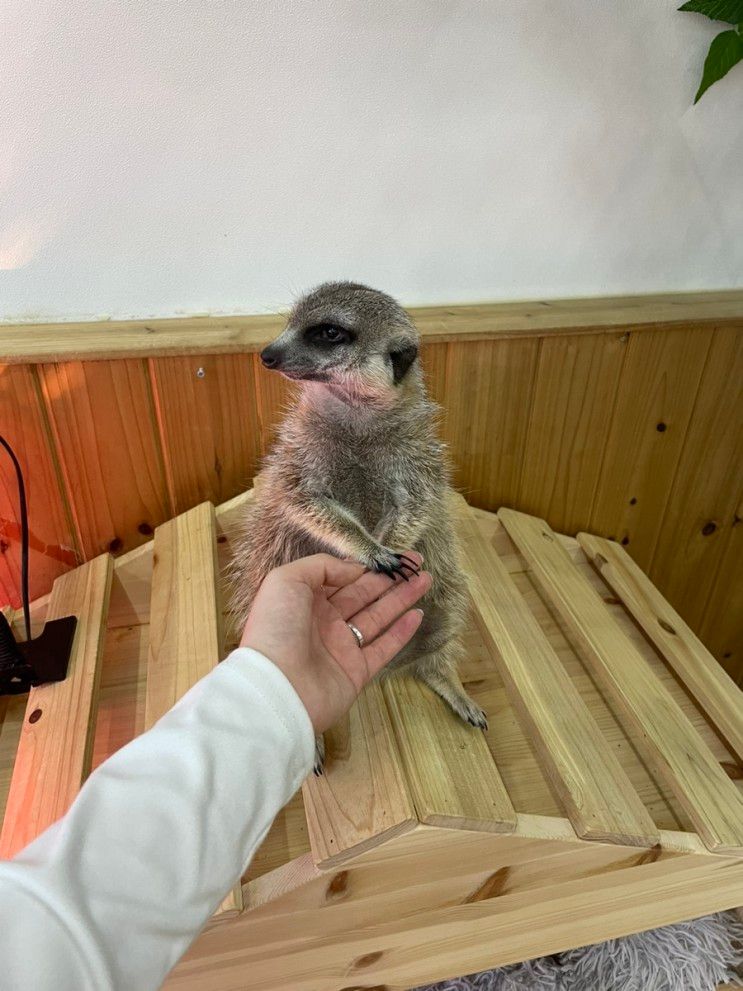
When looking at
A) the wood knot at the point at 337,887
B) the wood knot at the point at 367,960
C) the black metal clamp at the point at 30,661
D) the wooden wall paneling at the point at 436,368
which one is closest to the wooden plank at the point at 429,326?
the wooden wall paneling at the point at 436,368

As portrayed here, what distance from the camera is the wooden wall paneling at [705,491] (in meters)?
1.26

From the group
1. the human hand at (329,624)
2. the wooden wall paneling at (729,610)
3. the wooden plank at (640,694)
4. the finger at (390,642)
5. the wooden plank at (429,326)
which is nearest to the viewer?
the human hand at (329,624)

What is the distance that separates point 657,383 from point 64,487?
3.48ft

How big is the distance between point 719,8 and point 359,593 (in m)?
0.98

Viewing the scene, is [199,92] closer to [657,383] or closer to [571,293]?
[571,293]

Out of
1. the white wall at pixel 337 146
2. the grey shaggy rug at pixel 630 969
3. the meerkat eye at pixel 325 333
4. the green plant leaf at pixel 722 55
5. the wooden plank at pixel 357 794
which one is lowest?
the grey shaggy rug at pixel 630 969

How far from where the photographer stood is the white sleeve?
1.32 ft

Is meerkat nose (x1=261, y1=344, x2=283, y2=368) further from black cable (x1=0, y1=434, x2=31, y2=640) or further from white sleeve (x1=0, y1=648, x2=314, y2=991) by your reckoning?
black cable (x1=0, y1=434, x2=31, y2=640)

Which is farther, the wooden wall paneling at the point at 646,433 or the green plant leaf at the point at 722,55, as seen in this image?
Answer: the wooden wall paneling at the point at 646,433

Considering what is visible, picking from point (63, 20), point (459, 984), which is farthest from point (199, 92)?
point (459, 984)

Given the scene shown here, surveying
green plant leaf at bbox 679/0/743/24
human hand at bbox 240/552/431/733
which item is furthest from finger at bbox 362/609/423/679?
green plant leaf at bbox 679/0/743/24

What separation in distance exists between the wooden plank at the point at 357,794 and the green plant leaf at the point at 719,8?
1098mm

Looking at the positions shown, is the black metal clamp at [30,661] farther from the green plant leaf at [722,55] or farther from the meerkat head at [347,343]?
the green plant leaf at [722,55]

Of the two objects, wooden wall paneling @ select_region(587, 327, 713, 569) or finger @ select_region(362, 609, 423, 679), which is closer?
finger @ select_region(362, 609, 423, 679)
